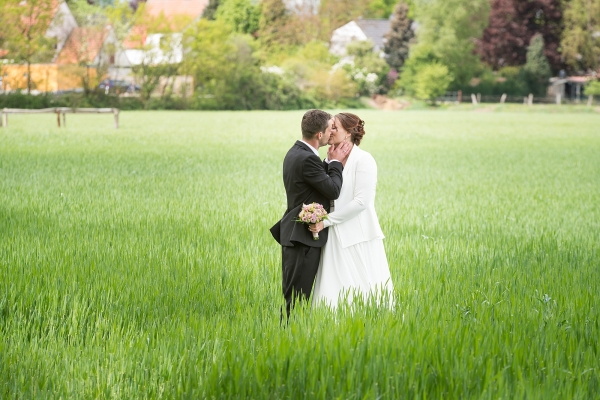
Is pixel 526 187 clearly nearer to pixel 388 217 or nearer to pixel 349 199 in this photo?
pixel 388 217

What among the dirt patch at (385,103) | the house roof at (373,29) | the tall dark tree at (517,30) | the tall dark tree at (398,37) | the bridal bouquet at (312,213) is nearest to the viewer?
the bridal bouquet at (312,213)

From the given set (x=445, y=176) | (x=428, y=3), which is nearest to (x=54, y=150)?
(x=445, y=176)

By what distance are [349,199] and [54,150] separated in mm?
18595

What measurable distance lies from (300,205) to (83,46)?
2200 inches

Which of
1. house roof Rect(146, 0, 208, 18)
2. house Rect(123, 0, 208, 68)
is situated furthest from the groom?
house roof Rect(146, 0, 208, 18)

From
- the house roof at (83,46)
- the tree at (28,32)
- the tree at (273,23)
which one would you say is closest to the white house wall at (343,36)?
the tree at (273,23)

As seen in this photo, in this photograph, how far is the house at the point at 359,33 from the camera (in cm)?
9494

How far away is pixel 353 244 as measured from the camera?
5.31 m

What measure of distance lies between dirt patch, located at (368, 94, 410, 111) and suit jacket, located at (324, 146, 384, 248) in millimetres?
69715

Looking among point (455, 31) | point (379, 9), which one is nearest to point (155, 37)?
point (455, 31)

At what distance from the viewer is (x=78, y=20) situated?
6300 centimetres

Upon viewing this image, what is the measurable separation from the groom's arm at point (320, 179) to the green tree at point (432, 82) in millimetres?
72059

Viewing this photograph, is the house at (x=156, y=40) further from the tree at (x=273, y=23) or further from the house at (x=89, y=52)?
the tree at (x=273, y=23)

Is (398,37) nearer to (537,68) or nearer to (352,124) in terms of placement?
(537,68)
